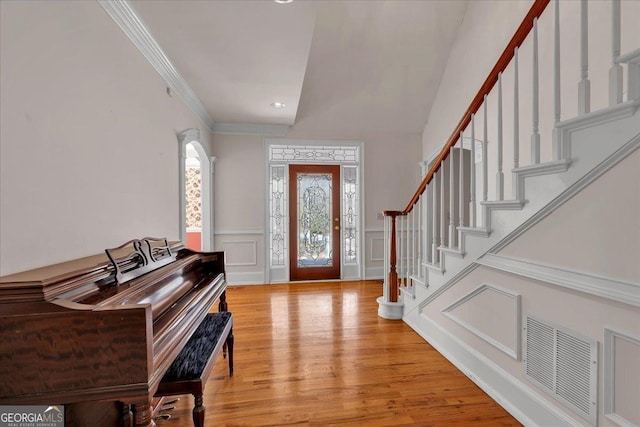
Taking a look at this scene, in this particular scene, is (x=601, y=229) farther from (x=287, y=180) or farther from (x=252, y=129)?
(x=252, y=129)

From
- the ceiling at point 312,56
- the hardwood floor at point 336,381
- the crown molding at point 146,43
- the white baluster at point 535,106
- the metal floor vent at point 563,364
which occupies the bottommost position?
the hardwood floor at point 336,381

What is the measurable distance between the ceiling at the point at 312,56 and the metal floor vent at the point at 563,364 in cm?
248

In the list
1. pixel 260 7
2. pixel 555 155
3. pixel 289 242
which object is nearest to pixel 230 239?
pixel 289 242

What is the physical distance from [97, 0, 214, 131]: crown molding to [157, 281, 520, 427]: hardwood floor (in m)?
2.54

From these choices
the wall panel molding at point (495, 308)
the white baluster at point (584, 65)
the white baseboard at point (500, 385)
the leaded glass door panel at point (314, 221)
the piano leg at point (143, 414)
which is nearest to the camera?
the piano leg at point (143, 414)

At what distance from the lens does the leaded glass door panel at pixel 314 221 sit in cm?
504

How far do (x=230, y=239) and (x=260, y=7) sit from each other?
3.50m

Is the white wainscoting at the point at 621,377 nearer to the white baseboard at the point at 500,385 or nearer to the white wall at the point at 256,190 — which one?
the white baseboard at the point at 500,385

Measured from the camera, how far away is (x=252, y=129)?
4.79 metres

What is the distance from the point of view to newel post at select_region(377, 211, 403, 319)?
3248mm

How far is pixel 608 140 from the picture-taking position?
126cm

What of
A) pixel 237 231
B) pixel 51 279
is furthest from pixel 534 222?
pixel 237 231

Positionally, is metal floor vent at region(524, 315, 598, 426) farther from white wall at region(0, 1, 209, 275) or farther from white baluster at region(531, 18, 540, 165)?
white wall at region(0, 1, 209, 275)

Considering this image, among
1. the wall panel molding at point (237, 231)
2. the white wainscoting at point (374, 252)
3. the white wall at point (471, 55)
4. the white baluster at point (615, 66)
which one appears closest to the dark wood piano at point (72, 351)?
the white baluster at point (615, 66)
